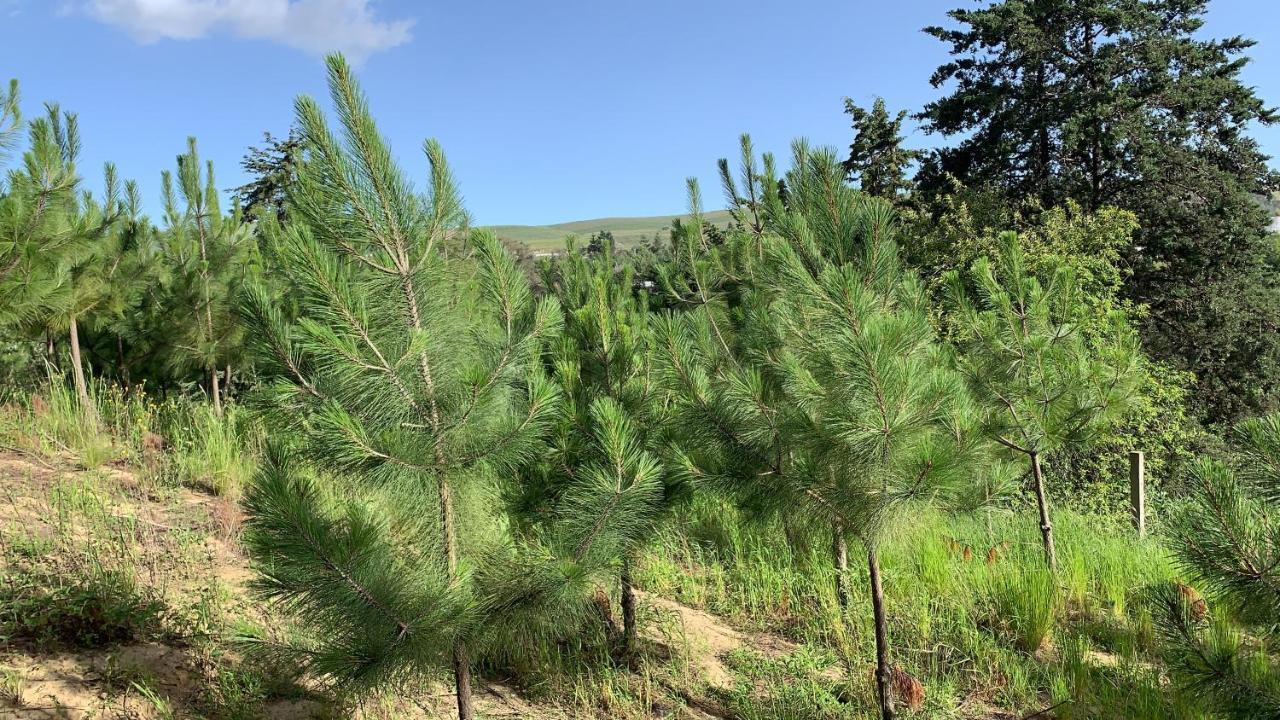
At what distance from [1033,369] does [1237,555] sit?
2.73 meters

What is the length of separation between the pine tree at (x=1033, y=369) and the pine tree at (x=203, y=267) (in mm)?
7363

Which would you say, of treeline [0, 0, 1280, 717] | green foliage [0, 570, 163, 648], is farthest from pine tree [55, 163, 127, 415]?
green foliage [0, 570, 163, 648]

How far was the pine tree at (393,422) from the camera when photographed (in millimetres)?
2328

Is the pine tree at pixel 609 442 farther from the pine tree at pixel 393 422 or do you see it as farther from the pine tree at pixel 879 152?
the pine tree at pixel 879 152

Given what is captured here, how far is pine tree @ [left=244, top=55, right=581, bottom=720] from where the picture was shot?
7.64ft

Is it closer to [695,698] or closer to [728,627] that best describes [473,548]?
[695,698]

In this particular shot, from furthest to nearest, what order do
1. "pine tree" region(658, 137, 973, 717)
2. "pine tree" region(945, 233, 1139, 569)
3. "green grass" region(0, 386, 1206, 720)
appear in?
"pine tree" region(945, 233, 1139, 569), "green grass" region(0, 386, 1206, 720), "pine tree" region(658, 137, 973, 717)

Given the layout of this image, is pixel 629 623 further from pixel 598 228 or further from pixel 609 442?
pixel 598 228

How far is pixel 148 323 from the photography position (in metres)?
8.71

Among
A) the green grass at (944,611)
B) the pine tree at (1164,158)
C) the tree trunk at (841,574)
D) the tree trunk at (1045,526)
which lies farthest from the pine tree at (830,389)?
the pine tree at (1164,158)

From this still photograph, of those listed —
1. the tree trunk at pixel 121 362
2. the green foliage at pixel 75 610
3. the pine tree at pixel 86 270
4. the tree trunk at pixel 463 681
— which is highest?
the pine tree at pixel 86 270

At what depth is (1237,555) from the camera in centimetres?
239

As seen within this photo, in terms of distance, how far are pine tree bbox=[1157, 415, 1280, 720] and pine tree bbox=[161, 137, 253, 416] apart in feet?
27.4

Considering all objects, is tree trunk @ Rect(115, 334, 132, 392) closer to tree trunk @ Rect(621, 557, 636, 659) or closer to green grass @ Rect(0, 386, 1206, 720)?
Result: green grass @ Rect(0, 386, 1206, 720)
